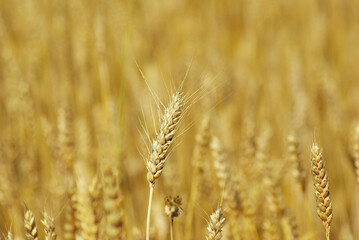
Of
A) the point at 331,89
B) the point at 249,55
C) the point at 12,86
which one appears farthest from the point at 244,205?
the point at 249,55

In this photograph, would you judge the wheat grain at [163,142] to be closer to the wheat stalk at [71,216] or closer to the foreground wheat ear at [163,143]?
the foreground wheat ear at [163,143]

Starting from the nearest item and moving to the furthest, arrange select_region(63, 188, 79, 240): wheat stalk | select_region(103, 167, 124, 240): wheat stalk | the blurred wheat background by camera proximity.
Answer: select_region(103, 167, 124, 240): wheat stalk < select_region(63, 188, 79, 240): wheat stalk < the blurred wheat background

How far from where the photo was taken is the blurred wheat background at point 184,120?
125 centimetres

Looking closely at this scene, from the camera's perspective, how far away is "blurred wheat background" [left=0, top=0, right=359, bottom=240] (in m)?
1.25

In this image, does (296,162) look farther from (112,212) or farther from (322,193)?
(112,212)

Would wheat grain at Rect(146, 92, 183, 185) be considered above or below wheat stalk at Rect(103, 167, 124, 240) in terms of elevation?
above

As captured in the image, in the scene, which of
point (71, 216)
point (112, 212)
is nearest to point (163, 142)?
point (112, 212)

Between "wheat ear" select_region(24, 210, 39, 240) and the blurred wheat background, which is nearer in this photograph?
"wheat ear" select_region(24, 210, 39, 240)

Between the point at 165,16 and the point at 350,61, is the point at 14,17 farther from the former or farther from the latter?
the point at 350,61

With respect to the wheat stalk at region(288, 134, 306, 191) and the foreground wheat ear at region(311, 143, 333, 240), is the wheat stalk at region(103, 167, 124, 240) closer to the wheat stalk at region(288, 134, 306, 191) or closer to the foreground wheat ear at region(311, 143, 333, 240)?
the foreground wheat ear at region(311, 143, 333, 240)

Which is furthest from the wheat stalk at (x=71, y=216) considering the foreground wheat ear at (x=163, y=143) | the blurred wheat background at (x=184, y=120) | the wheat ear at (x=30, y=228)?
the foreground wheat ear at (x=163, y=143)

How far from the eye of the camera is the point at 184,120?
6.90ft

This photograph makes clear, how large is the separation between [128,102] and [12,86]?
849 mm

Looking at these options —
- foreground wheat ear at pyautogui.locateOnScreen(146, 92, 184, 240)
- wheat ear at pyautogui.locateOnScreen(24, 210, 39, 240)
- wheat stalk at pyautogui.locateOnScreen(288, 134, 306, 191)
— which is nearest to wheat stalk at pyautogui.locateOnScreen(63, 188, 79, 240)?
wheat ear at pyautogui.locateOnScreen(24, 210, 39, 240)
